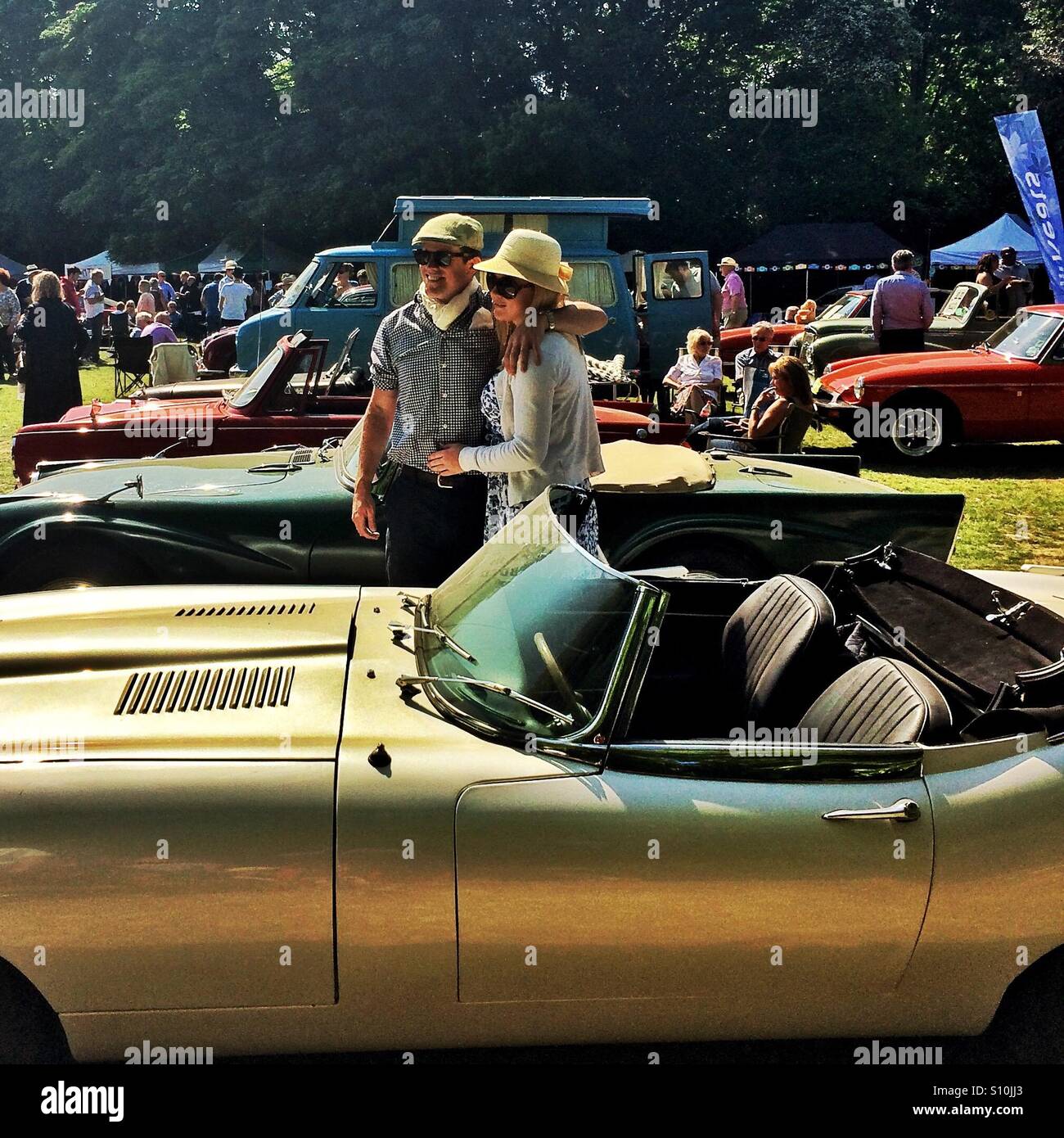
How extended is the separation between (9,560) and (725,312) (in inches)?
587

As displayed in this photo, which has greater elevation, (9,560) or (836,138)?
(836,138)

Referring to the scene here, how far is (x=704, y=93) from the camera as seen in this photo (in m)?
32.2

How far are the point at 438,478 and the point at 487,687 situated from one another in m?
1.49

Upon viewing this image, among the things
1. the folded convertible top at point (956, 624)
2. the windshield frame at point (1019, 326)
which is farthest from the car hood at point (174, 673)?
the windshield frame at point (1019, 326)

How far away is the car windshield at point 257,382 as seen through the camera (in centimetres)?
743


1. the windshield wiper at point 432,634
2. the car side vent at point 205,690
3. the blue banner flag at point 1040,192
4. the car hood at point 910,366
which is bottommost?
the car side vent at point 205,690

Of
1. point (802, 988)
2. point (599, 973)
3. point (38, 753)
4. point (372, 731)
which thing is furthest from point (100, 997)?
point (802, 988)

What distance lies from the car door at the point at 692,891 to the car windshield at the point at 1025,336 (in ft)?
32.6

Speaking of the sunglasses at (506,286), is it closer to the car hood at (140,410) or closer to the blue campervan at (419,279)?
the car hood at (140,410)

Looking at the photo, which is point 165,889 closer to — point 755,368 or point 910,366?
point 755,368

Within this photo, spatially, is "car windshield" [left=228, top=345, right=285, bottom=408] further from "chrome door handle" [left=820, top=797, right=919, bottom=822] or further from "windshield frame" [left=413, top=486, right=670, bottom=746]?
"chrome door handle" [left=820, top=797, right=919, bottom=822]

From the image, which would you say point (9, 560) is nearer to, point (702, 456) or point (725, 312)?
point (702, 456)

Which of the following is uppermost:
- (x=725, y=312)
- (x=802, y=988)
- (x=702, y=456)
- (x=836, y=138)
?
(x=836, y=138)

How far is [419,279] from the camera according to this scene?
12656mm
